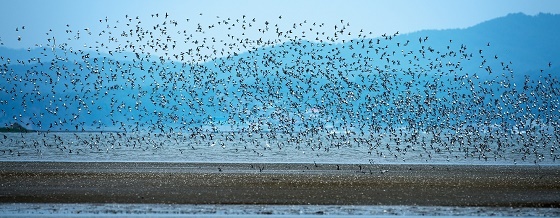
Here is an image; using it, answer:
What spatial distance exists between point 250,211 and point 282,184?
8.85m

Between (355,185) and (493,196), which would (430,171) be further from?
(493,196)

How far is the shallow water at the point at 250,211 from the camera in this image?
91.9ft

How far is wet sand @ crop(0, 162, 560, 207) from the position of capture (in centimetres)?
3222

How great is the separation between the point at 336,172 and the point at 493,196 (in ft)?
42.2

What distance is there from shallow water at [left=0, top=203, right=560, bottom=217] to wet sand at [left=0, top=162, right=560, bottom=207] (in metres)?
1.22

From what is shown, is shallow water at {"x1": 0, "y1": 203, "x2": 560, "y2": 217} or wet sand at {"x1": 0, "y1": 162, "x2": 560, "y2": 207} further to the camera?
wet sand at {"x1": 0, "y1": 162, "x2": 560, "y2": 207}

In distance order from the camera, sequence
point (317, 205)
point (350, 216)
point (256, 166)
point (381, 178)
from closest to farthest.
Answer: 1. point (350, 216)
2. point (317, 205)
3. point (381, 178)
4. point (256, 166)

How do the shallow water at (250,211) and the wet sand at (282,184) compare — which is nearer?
the shallow water at (250,211)

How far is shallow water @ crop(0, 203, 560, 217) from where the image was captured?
28000 mm

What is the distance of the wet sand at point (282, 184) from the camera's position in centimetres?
3222

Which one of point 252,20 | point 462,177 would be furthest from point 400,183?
point 252,20

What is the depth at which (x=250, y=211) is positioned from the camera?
29.0 m

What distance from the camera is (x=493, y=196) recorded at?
3362 centimetres

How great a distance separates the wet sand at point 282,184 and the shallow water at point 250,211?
48.0 inches
